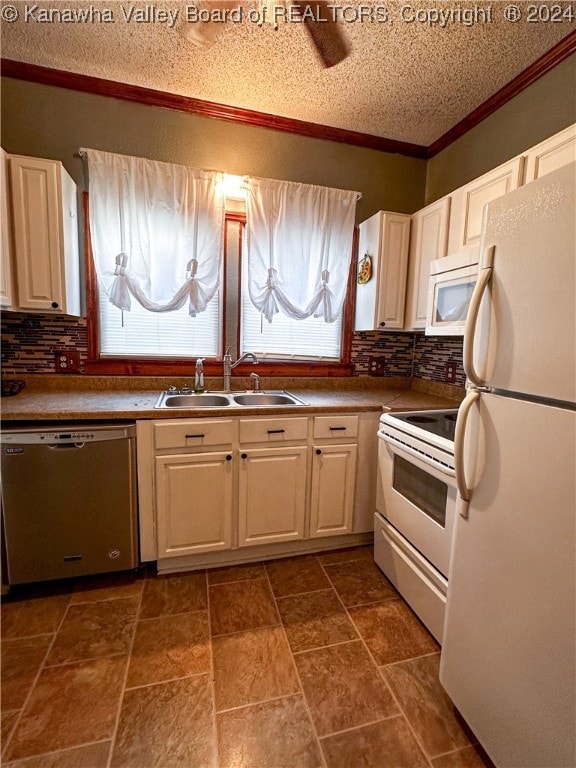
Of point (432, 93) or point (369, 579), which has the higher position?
point (432, 93)

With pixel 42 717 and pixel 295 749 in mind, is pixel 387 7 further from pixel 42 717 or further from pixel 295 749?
pixel 42 717

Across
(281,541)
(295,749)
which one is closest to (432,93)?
(281,541)

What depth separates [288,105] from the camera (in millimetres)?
2250

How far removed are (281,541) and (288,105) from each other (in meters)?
2.72

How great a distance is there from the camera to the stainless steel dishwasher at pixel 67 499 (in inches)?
64.9

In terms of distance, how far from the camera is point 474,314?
1087 mm

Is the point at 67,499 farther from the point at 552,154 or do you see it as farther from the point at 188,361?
the point at 552,154

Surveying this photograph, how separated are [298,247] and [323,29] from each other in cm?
116

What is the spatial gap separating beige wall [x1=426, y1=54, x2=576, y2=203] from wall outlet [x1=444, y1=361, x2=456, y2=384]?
1.24 metres

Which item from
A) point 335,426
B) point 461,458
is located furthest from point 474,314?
point 335,426

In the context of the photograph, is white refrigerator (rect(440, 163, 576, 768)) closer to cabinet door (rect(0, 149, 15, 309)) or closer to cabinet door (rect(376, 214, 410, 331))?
cabinet door (rect(376, 214, 410, 331))

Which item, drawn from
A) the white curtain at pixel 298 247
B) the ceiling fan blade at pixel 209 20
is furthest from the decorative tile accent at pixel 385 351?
the ceiling fan blade at pixel 209 20

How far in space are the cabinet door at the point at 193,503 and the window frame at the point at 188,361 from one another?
2.52ft

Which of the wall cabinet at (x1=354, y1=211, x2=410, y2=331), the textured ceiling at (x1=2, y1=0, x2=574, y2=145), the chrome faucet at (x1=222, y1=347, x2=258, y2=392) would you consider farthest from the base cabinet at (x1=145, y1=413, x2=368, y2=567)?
the textured ceiling at (x1=2, y1=0, x2=574, y2=145)
